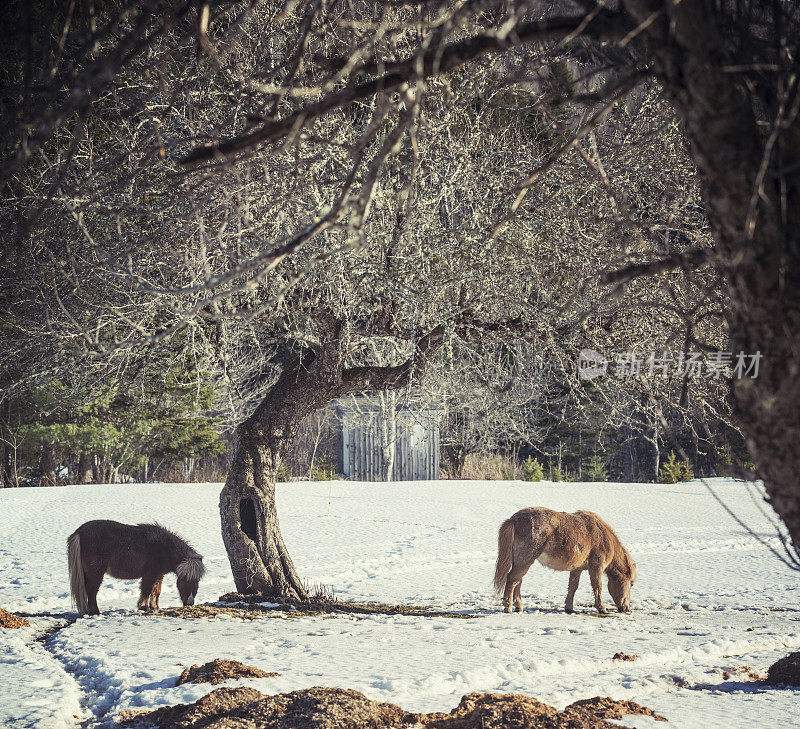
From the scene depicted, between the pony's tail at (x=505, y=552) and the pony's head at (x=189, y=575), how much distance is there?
3.51 metres

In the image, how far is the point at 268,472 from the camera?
923 cm

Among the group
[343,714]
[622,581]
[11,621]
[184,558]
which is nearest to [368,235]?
[343,714]

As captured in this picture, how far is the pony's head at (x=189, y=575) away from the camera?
28.3ft

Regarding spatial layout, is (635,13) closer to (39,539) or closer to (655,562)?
(655,562)

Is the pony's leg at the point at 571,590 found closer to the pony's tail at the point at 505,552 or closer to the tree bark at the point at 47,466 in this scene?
the pony's tail at the point at 505,552

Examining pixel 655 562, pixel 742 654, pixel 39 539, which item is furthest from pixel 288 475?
pixel 742 654

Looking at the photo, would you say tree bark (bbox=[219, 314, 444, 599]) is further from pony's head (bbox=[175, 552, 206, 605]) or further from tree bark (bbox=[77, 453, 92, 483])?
tree bark (bbox=[77, 453, 92, 483])

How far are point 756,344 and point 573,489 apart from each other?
20.5 metres

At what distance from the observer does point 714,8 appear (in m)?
2.56

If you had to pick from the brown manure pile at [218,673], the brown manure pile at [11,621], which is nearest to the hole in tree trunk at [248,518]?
the brown manure pile at [11,621]

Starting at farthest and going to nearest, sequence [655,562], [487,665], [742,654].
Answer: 1. [655,562]
2. [742,654]
3. [487,665]

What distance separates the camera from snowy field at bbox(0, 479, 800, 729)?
5.29m

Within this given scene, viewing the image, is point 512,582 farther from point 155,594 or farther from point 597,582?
point 155,594

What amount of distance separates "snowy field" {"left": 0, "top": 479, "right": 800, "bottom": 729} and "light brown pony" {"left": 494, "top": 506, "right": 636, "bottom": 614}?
457mm
